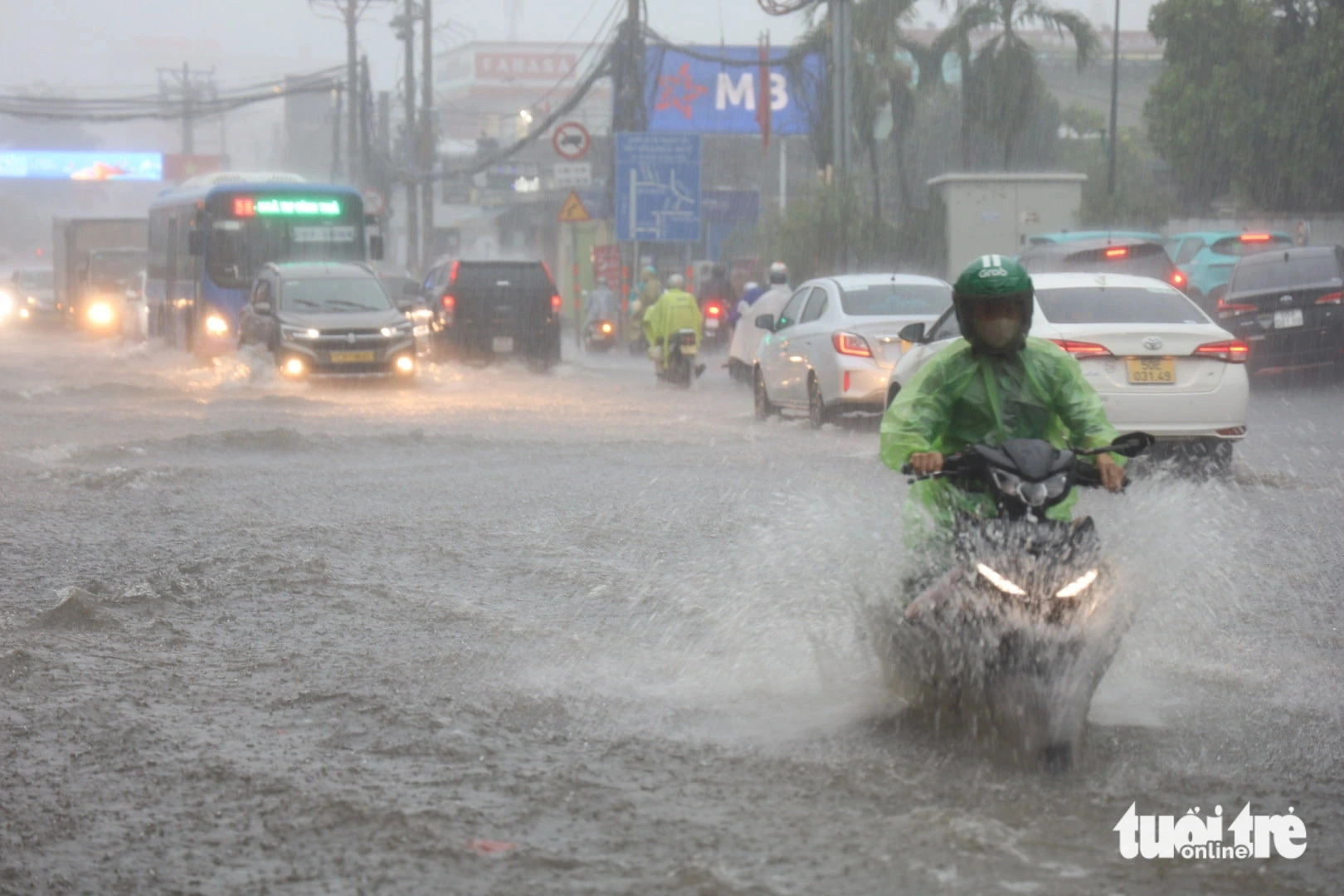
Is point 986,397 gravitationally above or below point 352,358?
above

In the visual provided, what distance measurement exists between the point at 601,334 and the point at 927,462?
29.5 m

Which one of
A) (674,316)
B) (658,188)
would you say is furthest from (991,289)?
(658,188)

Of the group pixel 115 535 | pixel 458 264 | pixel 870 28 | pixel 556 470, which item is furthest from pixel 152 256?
pixel 115 535

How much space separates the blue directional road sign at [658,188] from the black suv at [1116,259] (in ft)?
39.7

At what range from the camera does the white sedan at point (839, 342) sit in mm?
15281

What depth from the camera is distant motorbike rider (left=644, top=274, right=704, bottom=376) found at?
2247 centimetres

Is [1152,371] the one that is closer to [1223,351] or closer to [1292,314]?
[1223,351]

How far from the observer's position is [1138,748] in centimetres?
533

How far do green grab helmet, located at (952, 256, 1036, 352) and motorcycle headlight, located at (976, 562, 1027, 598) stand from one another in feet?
2.36

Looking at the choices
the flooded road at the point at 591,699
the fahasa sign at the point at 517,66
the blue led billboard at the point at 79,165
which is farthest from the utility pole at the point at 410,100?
the fahasa sign at the point at 517,66

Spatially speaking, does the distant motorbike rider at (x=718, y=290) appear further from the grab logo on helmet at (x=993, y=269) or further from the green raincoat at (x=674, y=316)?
the grab logo on helmet at (x=993, y=269)

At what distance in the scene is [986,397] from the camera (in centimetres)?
521

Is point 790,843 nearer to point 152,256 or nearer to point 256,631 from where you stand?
point 256,631

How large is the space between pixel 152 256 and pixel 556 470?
22.6m
